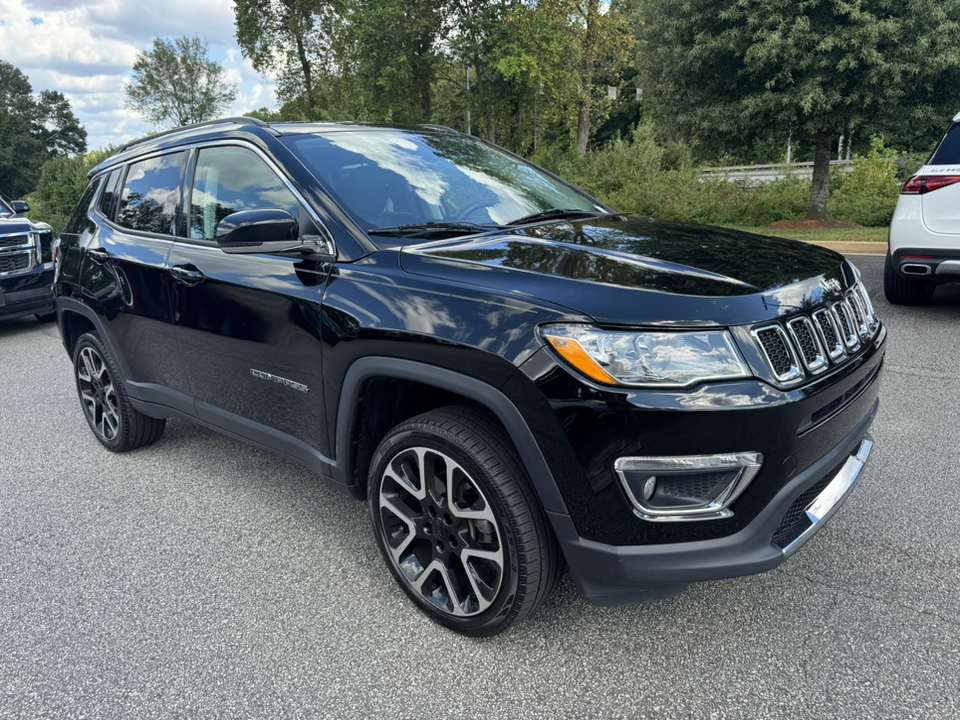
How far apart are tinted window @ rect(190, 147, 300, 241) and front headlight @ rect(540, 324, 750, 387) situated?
4.74ft

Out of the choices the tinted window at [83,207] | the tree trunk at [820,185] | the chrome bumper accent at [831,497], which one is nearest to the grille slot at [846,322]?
the chrome bumper accent at [831,497]

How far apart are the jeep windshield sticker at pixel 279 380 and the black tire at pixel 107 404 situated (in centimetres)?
148

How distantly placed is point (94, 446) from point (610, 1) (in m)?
26.4

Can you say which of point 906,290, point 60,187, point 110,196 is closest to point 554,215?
point 110,196

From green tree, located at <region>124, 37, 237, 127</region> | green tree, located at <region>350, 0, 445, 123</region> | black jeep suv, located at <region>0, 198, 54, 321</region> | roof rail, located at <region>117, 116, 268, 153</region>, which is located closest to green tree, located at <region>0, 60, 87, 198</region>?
green tree, located at <region>124, 37, 237, 127</region>

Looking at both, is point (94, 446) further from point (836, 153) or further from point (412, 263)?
point (836, 153)

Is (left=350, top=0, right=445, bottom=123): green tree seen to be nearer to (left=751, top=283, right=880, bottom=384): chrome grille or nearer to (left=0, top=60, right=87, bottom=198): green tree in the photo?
(left=751, top=283, right=880, bottom=384): chrome grille

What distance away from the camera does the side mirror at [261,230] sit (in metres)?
2.73

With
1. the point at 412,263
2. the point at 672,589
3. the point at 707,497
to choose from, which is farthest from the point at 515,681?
the point at 412,263

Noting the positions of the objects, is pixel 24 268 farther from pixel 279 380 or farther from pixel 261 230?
pixel 261 230

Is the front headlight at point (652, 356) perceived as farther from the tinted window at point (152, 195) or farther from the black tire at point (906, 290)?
the black tire at point (906, 290)

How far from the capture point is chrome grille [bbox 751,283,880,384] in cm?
211

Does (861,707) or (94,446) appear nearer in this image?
(861,707)

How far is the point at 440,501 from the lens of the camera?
2512mm
